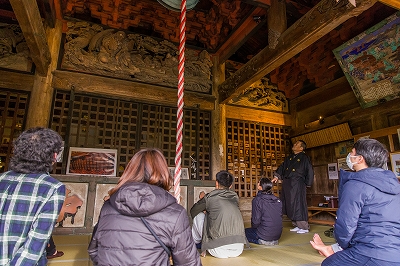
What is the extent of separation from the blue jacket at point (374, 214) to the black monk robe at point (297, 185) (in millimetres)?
3305

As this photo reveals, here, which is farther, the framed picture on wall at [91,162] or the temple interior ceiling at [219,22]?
the temple interior ceiling at [219,22]

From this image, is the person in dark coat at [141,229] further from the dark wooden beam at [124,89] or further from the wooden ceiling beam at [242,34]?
the wooden ceiling beam at [242,34]

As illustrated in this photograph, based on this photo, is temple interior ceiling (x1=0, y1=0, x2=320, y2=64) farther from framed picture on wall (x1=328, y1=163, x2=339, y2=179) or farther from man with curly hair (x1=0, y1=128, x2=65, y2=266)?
man with curly hair (x1=0, y1=128, x2=65, y2=266)

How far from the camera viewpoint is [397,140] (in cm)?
517

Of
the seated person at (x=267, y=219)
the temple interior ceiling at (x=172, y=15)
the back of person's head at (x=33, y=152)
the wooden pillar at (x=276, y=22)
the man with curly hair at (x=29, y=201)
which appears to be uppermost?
the temple interior ceiling at (x=172, y=15)

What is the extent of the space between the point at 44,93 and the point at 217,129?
3.93m

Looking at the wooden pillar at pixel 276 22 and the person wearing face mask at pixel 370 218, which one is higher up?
the wooden pillar at pixel 276 22

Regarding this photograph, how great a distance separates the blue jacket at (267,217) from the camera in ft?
12.0

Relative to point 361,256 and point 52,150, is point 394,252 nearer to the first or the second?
point 361,256

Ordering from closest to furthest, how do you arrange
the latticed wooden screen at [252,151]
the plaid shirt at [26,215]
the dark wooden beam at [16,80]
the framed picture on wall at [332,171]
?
the plaid shirt at [26,215] → the dark wooden beam at [16,80] → the framed picture on wall at [332,171] → the latticed wooden screen at [252,151]

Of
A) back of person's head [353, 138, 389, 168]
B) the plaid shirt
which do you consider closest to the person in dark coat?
the plaid shirt

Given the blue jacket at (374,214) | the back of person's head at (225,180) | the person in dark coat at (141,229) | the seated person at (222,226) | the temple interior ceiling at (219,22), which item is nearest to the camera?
the person in dark coat at (141,229)

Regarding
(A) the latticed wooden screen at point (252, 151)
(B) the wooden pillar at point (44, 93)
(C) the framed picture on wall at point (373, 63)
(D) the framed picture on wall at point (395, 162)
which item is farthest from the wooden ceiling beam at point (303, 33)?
(B) the wooden pillar at point (44, 93)

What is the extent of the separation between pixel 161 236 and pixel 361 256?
1.44 m
